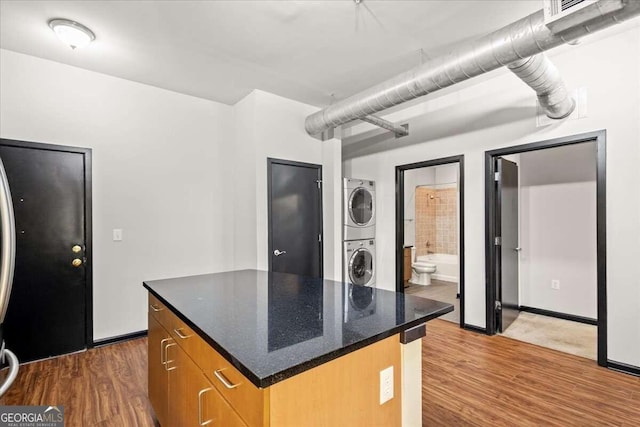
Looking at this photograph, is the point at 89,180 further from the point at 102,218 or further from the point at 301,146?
the point at 301,146

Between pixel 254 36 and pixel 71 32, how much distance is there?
4.60 ft

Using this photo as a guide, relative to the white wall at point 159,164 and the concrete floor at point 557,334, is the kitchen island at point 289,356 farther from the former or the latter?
the concrete floor at point 557,334

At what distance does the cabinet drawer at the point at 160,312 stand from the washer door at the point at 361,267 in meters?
2.95

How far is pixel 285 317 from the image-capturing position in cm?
139

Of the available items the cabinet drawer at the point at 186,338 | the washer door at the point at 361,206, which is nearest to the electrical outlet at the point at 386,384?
the cabinet drawer at the point at 186,338

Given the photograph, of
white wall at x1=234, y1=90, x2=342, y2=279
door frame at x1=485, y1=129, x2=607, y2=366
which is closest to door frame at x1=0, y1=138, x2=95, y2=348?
white wall at x1=234, y1=90, x2=342, y2=279

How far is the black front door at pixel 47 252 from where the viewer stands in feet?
9.52

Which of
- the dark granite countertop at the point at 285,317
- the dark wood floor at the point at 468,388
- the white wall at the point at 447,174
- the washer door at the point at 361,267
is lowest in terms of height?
the dark wood floor at the point at 468,388

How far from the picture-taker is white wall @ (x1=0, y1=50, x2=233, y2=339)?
3043 millimetres

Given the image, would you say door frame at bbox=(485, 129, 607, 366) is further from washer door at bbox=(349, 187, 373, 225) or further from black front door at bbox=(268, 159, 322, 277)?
black front door at bbox=(268, 159, 322, 277)

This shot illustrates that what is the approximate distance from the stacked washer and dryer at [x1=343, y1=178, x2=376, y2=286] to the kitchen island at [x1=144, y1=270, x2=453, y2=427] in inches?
107

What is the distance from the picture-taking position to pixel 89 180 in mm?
3244

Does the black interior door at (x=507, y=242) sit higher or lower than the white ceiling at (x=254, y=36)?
lower

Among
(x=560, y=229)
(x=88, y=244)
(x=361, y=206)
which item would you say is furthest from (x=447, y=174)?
(x=88, y=244)
